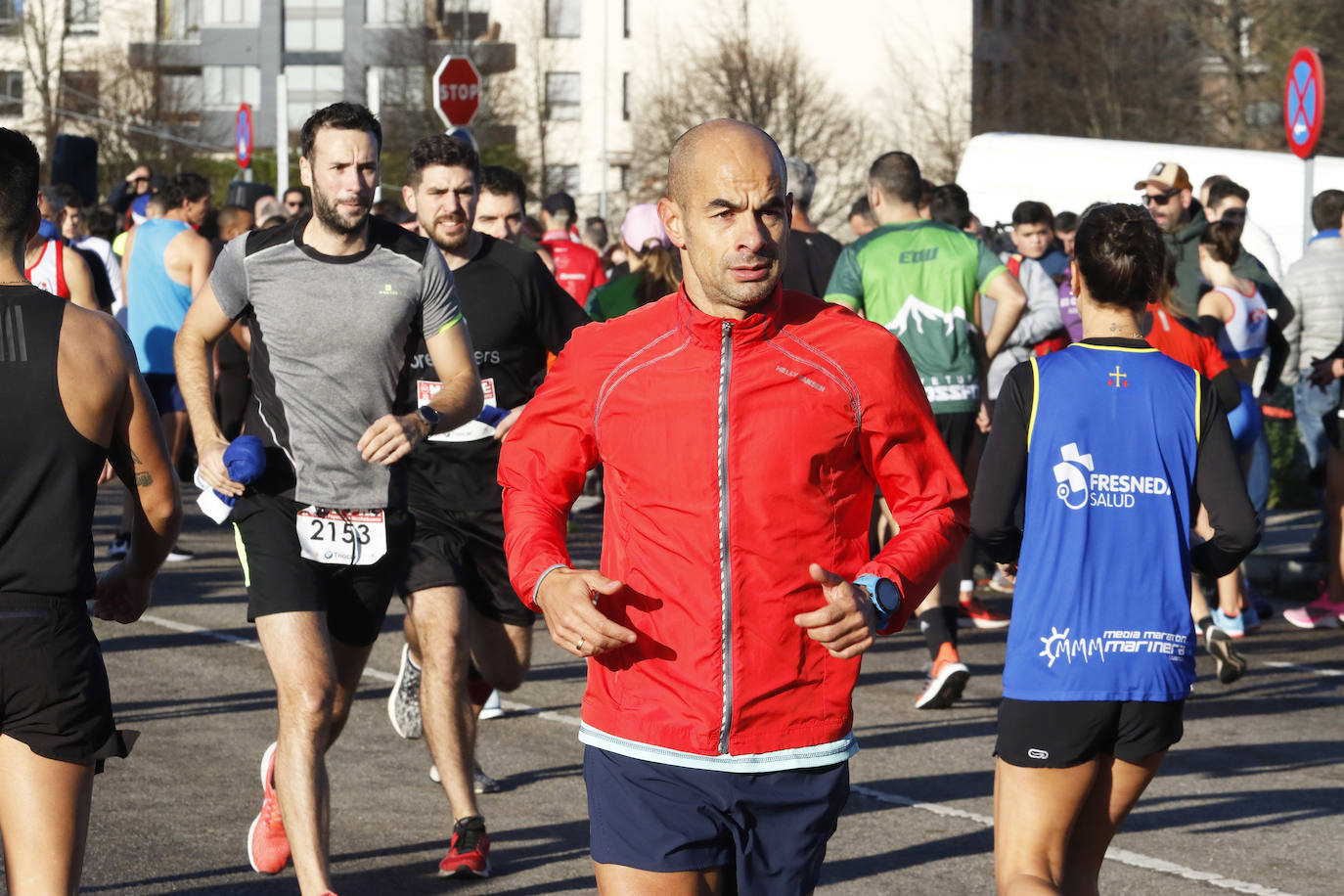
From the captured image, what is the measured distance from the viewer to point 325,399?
5.70 meters

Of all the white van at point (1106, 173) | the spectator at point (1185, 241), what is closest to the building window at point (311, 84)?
the white van at point (1106, 173)

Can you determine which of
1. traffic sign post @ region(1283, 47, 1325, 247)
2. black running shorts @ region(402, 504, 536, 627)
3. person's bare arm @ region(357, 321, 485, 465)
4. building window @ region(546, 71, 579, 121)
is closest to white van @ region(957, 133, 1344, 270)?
traffic sign post @ region(1283, 47, 1325, 247)

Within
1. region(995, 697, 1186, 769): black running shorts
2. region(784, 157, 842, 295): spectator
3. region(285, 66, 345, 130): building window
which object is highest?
region(285, 66, 345, 130): building window

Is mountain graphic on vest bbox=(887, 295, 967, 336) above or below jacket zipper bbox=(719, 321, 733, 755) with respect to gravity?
above

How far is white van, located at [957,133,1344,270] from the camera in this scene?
74.2 feet

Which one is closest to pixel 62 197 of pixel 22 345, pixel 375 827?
pixel 375 827

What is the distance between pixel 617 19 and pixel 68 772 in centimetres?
6488

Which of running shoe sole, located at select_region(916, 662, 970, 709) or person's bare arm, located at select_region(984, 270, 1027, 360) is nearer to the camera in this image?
running shoe sole, located at select_region(916, 662, 970, 709)

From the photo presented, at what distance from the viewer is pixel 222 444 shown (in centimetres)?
573

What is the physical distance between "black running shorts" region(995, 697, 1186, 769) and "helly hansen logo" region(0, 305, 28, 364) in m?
2.33

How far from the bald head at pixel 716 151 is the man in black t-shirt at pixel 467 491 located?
288cm

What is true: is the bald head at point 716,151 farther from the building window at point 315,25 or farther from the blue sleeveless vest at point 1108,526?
the building window at point 315,25

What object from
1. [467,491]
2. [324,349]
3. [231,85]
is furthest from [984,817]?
[231,85]

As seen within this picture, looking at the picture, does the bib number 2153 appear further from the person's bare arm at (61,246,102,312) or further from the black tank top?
the person's bare arm at (61,246,102,312)
